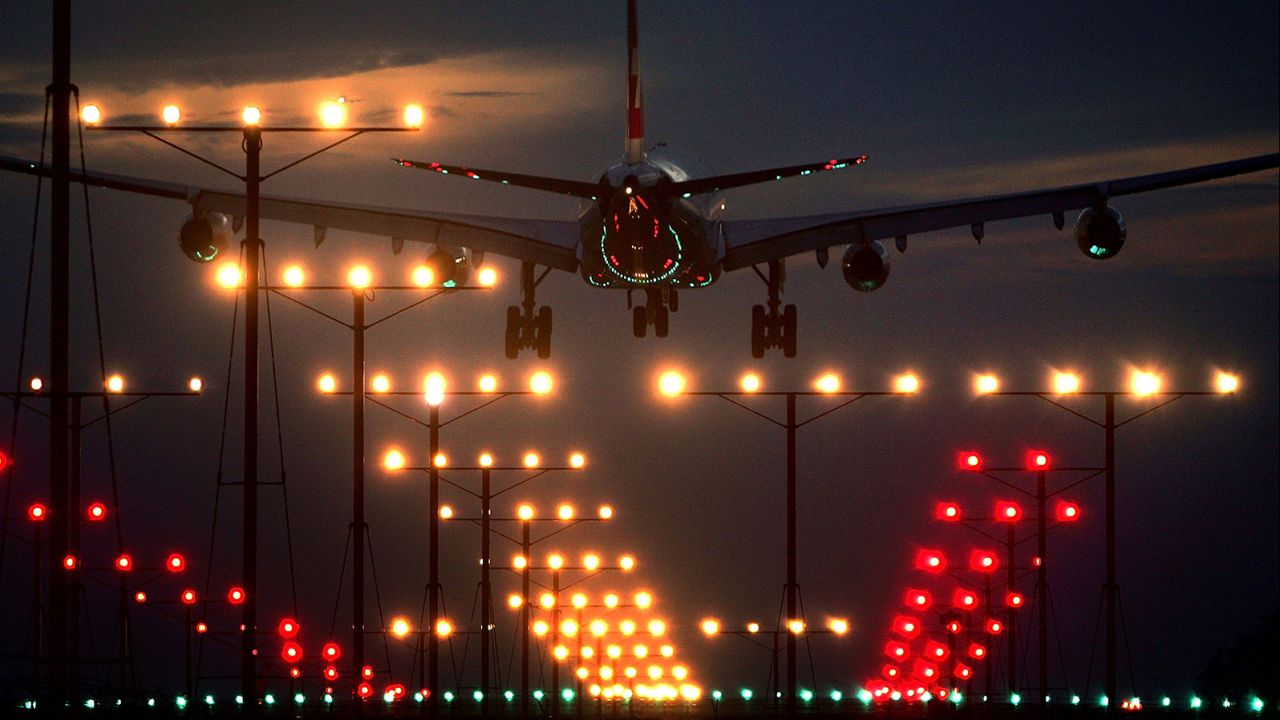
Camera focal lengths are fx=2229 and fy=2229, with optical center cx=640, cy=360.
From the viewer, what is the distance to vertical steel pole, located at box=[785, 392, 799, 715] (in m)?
52.1

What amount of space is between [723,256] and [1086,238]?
25.9ft

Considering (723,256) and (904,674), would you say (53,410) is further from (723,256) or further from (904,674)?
(904,674)

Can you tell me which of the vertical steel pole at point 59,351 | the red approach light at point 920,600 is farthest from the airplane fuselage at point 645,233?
the red approach light at point 920,600

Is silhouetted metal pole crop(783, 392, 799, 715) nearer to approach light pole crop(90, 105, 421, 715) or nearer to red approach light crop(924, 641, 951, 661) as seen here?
approach light pole crop(90, 105, 421, 715)

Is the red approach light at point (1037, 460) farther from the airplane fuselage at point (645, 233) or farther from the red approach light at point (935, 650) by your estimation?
the red approach light at point (935, 650)

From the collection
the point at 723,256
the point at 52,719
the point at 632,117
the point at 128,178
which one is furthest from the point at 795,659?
the point at 52,719

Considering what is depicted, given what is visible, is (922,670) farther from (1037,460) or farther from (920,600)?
(1037,460)

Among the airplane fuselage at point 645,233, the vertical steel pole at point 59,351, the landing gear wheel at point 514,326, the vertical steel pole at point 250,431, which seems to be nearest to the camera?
the vertical steel pole at point 59,351

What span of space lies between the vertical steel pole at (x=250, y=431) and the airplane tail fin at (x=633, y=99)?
11.8 metres

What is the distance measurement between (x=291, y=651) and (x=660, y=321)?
1215cm

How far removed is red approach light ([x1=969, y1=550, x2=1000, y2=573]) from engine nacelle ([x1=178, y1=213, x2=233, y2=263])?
36040mm

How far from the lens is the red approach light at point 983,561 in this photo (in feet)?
252

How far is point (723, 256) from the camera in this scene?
1943 inches

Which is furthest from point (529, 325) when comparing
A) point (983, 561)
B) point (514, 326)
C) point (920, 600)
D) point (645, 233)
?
point (920, 600)
